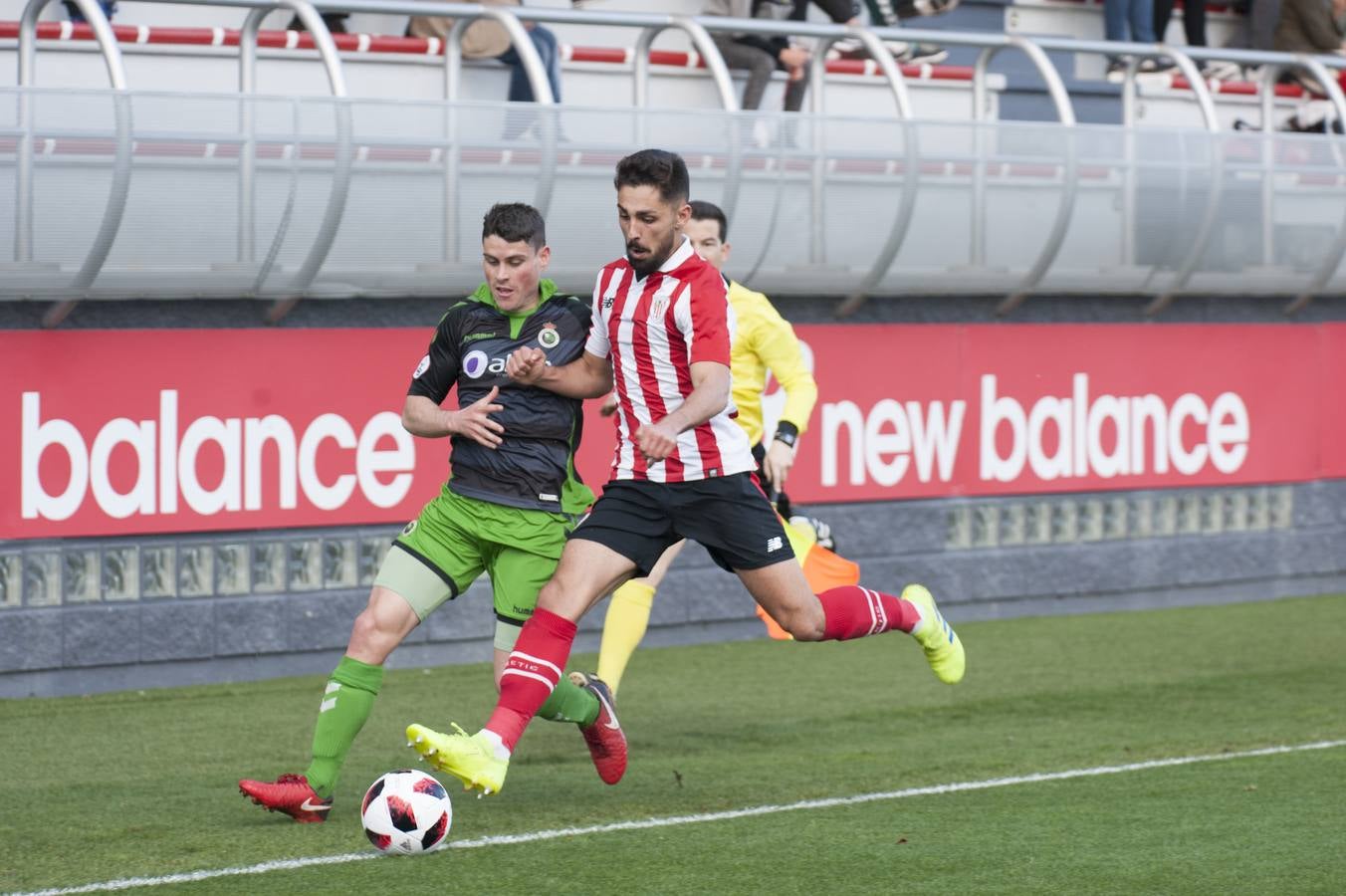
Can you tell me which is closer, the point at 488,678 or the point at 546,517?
the point at 546,517

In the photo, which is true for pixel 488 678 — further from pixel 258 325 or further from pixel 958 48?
pixel 958 48

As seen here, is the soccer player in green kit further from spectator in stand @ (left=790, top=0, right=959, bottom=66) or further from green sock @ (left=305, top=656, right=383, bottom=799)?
spectator in stand @ (left=790, top=0, right=959, bottom=66)

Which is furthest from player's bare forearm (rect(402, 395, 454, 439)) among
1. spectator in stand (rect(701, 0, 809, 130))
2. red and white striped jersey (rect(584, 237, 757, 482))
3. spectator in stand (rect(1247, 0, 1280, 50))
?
spectator in stand (rect(1247, 0, 1280, 50))

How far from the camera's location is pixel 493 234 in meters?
6.09

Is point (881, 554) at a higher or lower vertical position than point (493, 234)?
lower

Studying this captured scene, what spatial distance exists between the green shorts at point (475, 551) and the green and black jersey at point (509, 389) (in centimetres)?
5

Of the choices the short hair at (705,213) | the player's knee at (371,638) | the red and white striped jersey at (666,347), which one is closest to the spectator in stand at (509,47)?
the short hair at (705,213)

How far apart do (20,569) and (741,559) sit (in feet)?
13.3

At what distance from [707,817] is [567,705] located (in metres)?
0.52

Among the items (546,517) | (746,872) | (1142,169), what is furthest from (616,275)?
(1142,169)

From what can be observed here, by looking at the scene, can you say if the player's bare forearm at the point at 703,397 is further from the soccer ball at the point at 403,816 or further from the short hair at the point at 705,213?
the short hair at the point at 705,213

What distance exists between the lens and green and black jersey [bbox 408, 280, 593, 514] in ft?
20.5

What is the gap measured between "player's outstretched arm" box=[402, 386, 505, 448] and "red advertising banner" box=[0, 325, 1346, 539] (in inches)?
130

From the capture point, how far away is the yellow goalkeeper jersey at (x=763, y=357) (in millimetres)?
8078
